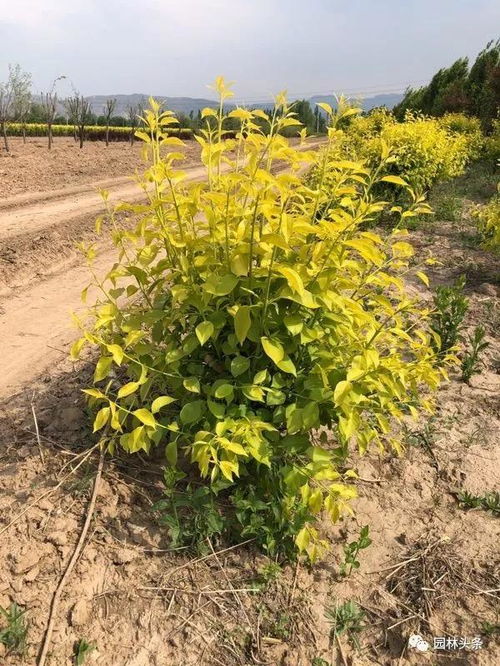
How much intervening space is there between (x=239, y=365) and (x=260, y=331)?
0.15 m

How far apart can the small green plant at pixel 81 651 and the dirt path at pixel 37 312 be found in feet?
5.80

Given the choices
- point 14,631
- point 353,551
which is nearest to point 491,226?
point 353,551

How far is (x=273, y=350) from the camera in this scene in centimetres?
181

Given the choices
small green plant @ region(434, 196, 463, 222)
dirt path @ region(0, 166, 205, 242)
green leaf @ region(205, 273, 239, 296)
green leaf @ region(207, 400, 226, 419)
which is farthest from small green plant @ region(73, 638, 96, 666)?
small green plant @ region(434, 196, 463, 222)

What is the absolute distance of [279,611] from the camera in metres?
2.02

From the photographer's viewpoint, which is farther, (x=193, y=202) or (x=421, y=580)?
(x=421, y=580)

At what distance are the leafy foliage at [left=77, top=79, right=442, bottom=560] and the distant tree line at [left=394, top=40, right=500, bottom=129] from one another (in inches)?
797

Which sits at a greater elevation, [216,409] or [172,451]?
[216,409]

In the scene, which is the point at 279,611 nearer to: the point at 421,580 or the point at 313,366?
the point at 421,580

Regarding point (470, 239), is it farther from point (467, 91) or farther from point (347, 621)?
point (467, 91)

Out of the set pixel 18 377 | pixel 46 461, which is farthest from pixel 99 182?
pixel 46 461

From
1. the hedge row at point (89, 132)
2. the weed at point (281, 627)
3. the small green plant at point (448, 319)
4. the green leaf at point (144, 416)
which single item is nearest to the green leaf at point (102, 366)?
the green leaf at point (144, 416)

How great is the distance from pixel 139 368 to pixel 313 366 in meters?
0.70

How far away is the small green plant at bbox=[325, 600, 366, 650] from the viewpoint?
1977 mm
